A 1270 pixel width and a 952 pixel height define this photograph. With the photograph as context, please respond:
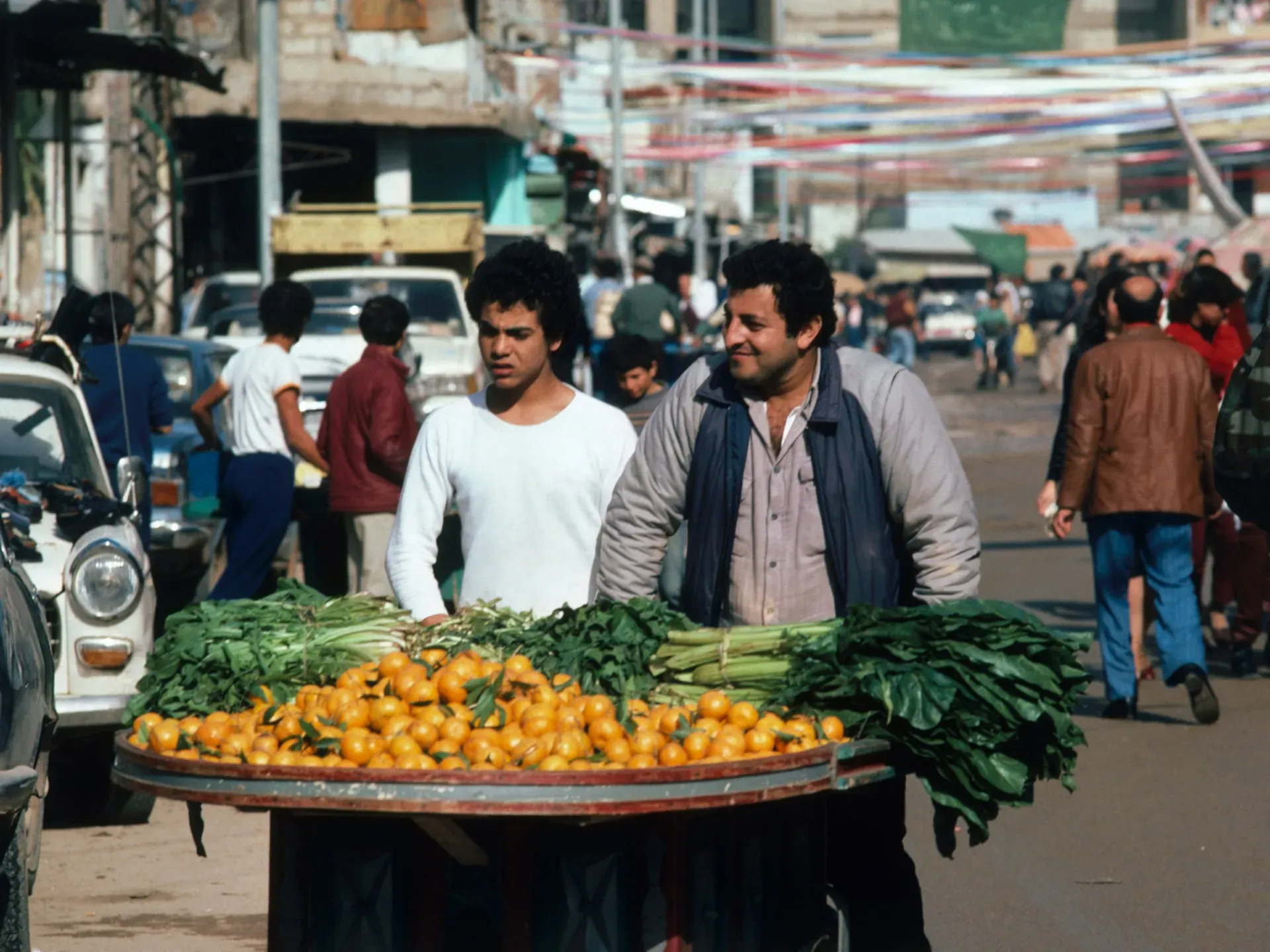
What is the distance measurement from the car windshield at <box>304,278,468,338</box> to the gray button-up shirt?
14.8 meters

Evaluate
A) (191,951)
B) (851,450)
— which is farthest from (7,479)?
(851,450)

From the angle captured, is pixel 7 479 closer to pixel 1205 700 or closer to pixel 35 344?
pixel 35 344

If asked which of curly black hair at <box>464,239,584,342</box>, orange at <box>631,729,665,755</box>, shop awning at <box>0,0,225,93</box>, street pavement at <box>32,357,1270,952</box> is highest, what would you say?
shop awning at <box>0,0,225,93</box>

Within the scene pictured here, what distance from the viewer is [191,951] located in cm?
624

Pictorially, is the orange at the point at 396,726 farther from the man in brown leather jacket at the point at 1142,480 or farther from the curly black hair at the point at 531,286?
the man in brown leather jacket at the point at 1142,480

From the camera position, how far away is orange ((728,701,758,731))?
13.2 feet

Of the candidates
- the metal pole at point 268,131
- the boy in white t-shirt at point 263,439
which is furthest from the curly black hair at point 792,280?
the metal pole at point 268,131

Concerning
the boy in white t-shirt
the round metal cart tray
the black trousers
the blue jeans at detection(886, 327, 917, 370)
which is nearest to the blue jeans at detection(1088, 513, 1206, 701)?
the boy in white t-shirt

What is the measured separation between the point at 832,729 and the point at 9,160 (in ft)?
34.6

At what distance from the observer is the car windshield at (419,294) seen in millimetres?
19469

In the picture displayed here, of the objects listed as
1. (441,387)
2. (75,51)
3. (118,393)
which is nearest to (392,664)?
(118,393)

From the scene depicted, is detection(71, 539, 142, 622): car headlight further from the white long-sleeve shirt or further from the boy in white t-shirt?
the boy in white t-shirt

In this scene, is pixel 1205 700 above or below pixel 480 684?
below

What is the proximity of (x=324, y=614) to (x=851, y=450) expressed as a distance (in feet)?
3.95
